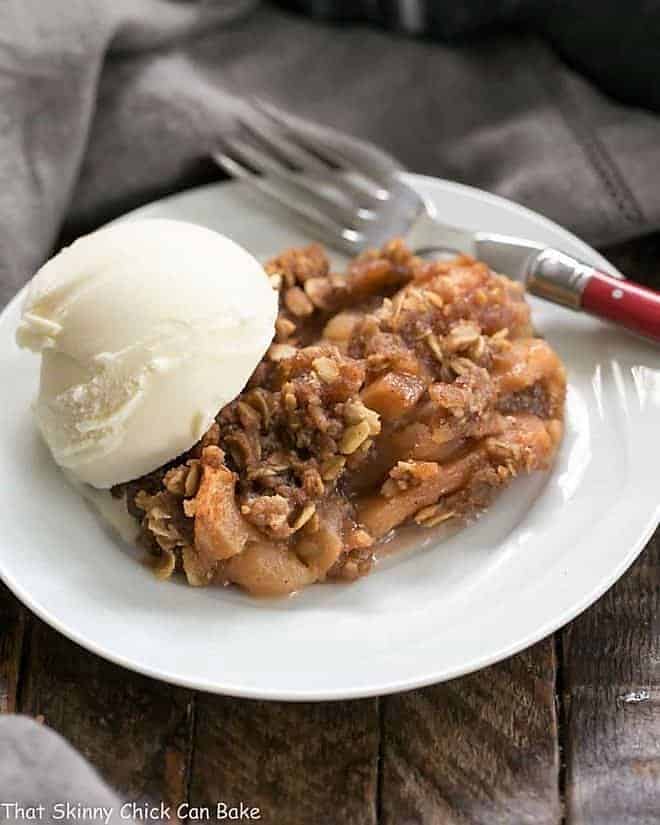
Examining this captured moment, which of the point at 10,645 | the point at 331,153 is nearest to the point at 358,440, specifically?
the point at 10,645

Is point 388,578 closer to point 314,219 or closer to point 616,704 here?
point 616,704

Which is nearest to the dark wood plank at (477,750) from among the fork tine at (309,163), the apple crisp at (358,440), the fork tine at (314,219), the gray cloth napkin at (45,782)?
the apple crisp at (358,440)

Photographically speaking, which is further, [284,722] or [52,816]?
[284,722]

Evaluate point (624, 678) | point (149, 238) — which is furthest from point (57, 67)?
point (624, 678)

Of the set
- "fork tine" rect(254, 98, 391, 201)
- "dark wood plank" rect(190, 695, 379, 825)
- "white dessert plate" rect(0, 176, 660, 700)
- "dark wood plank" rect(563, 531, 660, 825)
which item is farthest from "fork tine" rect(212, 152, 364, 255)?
"dark wood plank" rect(190, 695, 379, 825)

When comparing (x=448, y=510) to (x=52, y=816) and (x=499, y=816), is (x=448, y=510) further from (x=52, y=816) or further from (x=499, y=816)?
(x=52, y=816)

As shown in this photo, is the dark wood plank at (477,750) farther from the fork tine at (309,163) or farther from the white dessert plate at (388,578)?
the fork tine at (309,163)
